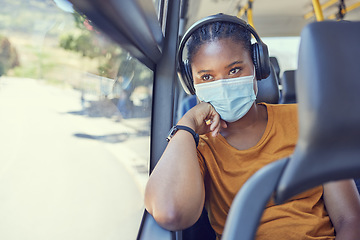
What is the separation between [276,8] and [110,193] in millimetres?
4451

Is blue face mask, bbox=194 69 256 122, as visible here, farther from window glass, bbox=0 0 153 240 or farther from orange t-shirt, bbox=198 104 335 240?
window glass, bbox=0 0 153 240

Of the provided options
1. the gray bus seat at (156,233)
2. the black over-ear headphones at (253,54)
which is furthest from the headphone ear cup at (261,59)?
the gray bus seat at (156,233)

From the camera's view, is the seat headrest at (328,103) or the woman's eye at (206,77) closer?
the seat headrest at (328,103)

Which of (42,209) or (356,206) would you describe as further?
(356,206)

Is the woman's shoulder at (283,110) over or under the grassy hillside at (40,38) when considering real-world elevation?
under

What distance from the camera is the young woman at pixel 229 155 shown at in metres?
0.89

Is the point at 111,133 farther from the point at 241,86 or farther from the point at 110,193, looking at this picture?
the point at 241,86

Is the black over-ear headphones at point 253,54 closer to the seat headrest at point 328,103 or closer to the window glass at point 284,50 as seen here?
the seat headrest at point 328,103

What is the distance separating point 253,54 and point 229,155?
0.40m

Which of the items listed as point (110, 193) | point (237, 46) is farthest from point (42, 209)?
point (237, 46)

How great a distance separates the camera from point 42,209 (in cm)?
58

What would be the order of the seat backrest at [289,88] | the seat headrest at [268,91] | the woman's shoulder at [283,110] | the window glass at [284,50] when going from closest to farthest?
1. the woman's shoulder at [283,110]
2. the seat headrest at [268,91]
3. the seat backrest at [289,88]
4. the window glass at [284,50]

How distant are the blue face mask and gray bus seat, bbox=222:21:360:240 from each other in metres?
0.68

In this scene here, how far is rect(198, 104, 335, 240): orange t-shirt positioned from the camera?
3.11 ft
